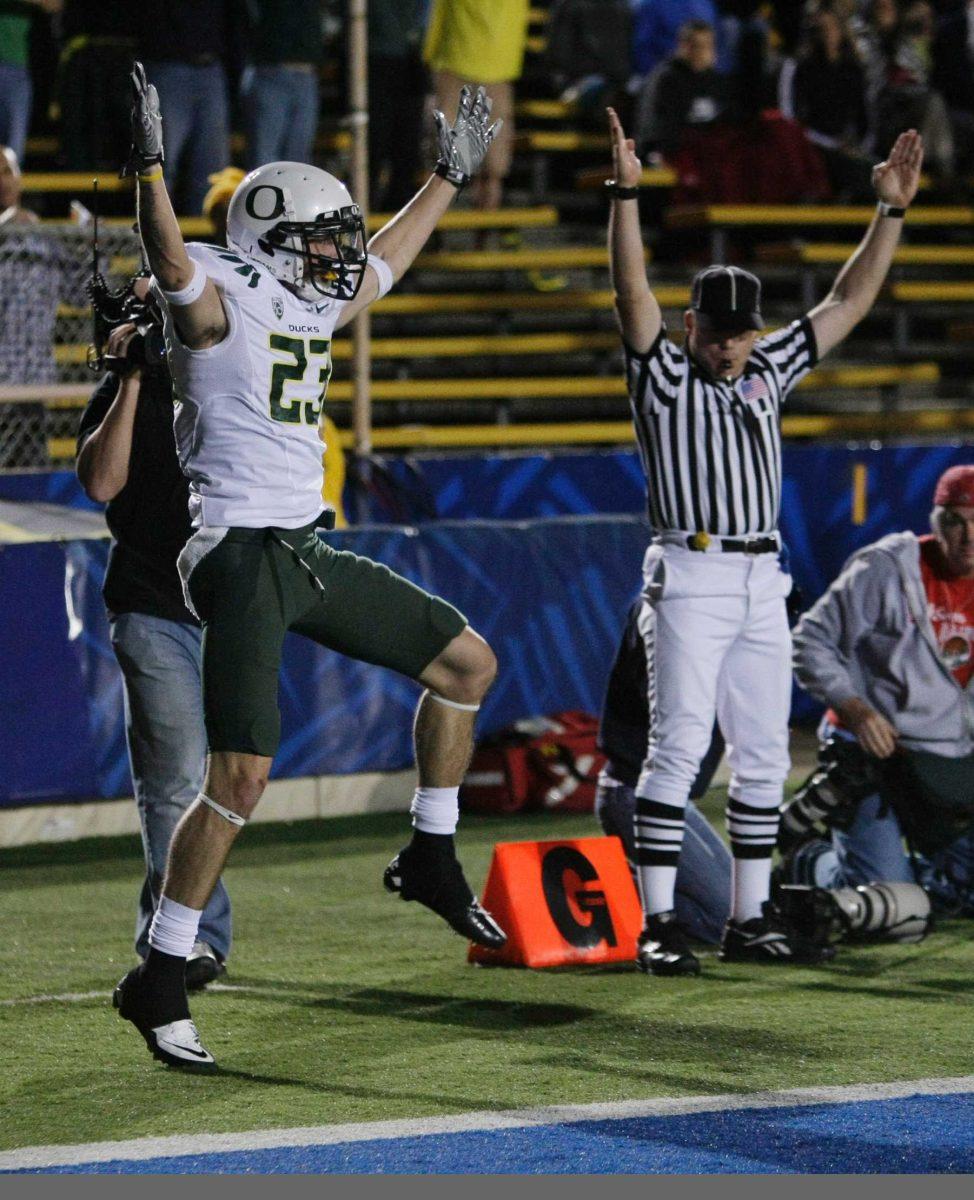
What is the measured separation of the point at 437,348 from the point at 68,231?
14.4ft

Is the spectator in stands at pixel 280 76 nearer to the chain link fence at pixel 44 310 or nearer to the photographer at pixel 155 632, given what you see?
the chain link fence at pixel 44 310

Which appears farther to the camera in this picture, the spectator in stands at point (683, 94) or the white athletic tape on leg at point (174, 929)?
the spectator in stands at point (683, 94)

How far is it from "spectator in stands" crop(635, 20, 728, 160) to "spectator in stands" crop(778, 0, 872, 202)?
706 mm

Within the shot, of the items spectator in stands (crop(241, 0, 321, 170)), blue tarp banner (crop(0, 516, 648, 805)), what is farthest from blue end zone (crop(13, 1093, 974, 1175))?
spectator in stands (crop(241, 0, 321, 170))

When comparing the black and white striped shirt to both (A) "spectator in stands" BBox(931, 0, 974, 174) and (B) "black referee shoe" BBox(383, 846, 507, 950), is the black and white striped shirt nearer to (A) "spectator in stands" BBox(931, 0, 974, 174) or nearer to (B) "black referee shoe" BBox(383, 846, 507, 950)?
(B) "black referee shoe" BBox(383, 846, 507, 950)

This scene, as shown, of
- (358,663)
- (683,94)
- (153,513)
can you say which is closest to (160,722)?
(153,513)

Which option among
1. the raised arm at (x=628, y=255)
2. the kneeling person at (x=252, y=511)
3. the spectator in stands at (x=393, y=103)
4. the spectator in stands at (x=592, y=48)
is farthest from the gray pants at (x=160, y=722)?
the spectator in stands at (x=592, y=48)

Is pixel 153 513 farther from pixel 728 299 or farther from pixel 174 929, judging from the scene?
pixel 728 299

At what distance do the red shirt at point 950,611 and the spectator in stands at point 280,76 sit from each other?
6.33 metres

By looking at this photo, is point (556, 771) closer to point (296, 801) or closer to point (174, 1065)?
point (296, 801)

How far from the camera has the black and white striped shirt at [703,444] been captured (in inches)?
238

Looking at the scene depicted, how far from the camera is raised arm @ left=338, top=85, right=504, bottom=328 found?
564 cm

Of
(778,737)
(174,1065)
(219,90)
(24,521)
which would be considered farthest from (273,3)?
(174,1065)

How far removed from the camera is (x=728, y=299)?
5996 mm
